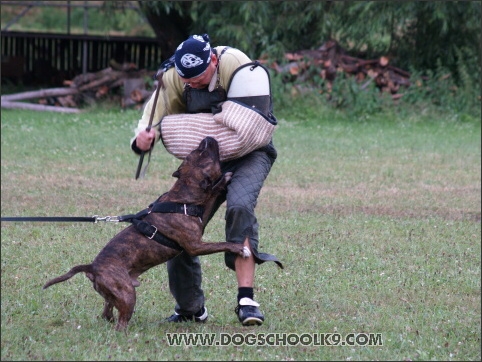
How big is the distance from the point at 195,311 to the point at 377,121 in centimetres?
1240

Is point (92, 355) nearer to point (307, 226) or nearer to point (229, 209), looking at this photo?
point (229, 209)

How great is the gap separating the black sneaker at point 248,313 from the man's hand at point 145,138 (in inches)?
43.7

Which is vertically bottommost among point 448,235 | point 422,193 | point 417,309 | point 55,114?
point 55,114

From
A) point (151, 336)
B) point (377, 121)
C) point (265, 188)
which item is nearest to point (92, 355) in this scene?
point (151, 336)

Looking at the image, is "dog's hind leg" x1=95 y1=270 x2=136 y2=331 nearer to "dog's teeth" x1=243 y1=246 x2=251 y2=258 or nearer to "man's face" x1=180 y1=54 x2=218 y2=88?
"dog's teeth" x1=243 y1=246 x2=251 y2=258

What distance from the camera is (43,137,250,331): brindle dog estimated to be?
15.9 feet

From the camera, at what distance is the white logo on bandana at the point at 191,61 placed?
15.9 feet

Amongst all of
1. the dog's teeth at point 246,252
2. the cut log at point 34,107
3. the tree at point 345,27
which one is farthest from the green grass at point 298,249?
the tree at point 345,27

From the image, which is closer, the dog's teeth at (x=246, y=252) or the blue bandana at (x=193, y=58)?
the blue bandana at (x=193, y=58)

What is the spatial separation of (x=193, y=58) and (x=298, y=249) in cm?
302

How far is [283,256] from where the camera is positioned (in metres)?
7.21

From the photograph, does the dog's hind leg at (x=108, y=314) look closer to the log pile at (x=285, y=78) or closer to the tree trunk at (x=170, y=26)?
the log pile at (x=285, y=78)

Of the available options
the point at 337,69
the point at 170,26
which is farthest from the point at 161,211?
the point at 170,26

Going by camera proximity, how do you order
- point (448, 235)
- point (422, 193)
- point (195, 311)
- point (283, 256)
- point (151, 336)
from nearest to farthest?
point (151, 336), point (195, 311), point (283, 256), point (448, 235), point (422, 193)
